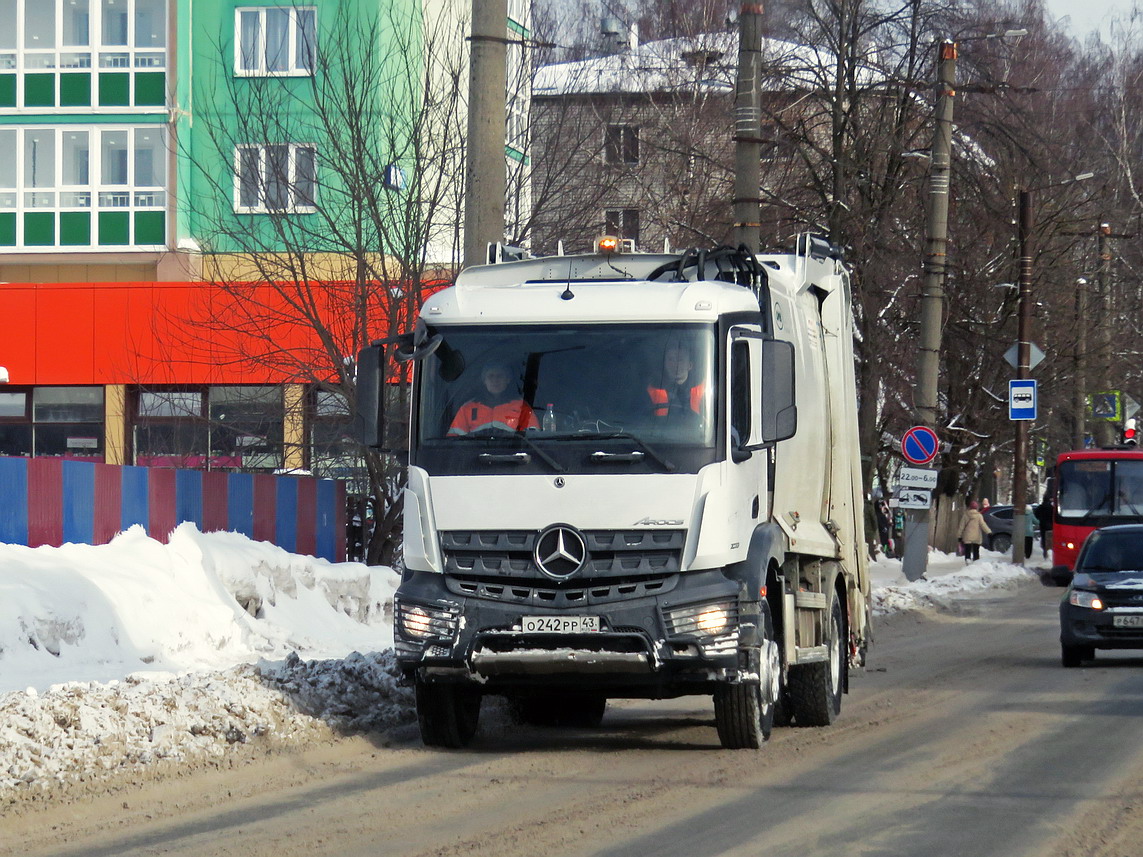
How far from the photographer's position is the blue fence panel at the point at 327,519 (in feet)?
68.6

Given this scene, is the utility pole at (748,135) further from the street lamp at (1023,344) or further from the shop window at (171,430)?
the street lamp at (1023,344)

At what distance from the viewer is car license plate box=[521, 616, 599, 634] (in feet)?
33.5

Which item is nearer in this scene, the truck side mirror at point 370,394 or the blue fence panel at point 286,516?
the truck side mirror at point 370,394

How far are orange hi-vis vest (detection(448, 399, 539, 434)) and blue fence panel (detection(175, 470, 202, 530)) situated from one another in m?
7.50

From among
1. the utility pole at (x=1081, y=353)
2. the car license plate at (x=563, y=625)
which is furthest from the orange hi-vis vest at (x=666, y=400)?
the utility pole at (x=1081, y=353)

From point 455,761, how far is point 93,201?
31.1m

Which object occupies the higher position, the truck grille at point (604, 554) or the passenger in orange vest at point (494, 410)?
the passenger in orange vest at point (494, 410)

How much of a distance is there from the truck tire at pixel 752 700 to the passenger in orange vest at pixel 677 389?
129 cm

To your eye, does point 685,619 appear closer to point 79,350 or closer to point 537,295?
point 537,295

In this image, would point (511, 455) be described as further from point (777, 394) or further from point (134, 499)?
point (134, 499)

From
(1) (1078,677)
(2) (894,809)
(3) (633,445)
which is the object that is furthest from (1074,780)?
(1) (1078,677)

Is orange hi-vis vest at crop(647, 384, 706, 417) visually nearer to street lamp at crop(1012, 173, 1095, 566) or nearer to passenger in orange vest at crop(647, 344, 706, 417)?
passenger in orange vest at crop(647, 344, 706, 417)

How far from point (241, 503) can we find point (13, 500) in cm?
423

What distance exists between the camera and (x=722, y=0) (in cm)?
4391
